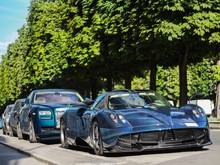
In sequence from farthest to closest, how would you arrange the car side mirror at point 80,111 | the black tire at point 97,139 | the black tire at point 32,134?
the black tire at point 32,134, the car side mirror at point 80,111, the black tire at point 97,139

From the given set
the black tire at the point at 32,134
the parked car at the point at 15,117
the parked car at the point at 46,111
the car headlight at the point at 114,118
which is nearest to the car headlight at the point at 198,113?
the car headlight at the point at 114,118

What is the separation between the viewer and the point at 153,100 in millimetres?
13836

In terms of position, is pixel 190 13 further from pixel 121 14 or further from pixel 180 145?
pixel 180 145

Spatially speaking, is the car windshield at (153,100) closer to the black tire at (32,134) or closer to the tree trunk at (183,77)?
the black tire at (32,134)

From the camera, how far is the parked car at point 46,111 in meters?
18.9

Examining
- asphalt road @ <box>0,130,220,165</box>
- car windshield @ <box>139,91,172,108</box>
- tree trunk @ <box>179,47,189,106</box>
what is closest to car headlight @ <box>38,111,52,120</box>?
asphalt road @ <box>0,130,220,165</box>

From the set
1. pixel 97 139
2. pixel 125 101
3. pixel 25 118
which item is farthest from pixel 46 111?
pixel 97 139

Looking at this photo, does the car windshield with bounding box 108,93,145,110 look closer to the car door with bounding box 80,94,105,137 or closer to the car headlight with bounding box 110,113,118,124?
the car door with bounding box 80,94,105,137

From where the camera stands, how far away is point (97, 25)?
35156 millimetres

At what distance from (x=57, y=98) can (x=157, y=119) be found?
8.33m

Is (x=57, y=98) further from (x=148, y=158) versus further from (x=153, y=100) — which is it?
(x=148, y=158)

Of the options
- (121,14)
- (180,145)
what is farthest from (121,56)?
(180,145)

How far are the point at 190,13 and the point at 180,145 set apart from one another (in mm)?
16362

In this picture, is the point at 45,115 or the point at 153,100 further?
the point at 45,115
